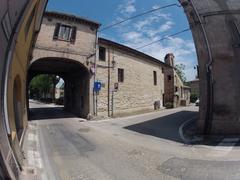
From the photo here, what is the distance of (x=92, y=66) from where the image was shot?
1658 cm

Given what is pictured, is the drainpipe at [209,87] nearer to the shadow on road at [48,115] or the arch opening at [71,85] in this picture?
the arch opening at [71,85]

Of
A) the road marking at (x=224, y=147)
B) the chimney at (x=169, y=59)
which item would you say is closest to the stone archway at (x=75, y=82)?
the road marking at (x=224, y=147)

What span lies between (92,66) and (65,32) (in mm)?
3279

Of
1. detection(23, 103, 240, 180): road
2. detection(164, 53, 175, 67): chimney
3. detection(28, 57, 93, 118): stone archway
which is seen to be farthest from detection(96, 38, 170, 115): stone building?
detection(23, 103, 240, 180): road

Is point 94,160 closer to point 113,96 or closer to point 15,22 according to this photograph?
point 15,22

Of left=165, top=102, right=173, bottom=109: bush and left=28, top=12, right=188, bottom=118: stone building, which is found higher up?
left=28, top=12, right=188, bottom=118: stone building

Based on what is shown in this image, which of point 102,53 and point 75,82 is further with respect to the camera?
point 75,82

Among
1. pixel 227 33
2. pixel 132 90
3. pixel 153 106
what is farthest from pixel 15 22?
pixel 153 106

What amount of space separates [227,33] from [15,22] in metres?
9.09

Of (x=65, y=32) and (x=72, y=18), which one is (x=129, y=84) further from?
(x=72, y=18)

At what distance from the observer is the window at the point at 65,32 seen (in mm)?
15422

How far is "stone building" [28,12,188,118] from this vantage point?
50.3 ft

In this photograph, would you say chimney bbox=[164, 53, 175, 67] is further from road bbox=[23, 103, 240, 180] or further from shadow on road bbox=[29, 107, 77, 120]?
road bbox=[23, 103, 240, 180]

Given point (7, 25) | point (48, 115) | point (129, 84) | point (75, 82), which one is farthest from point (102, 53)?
point (7, 25)
